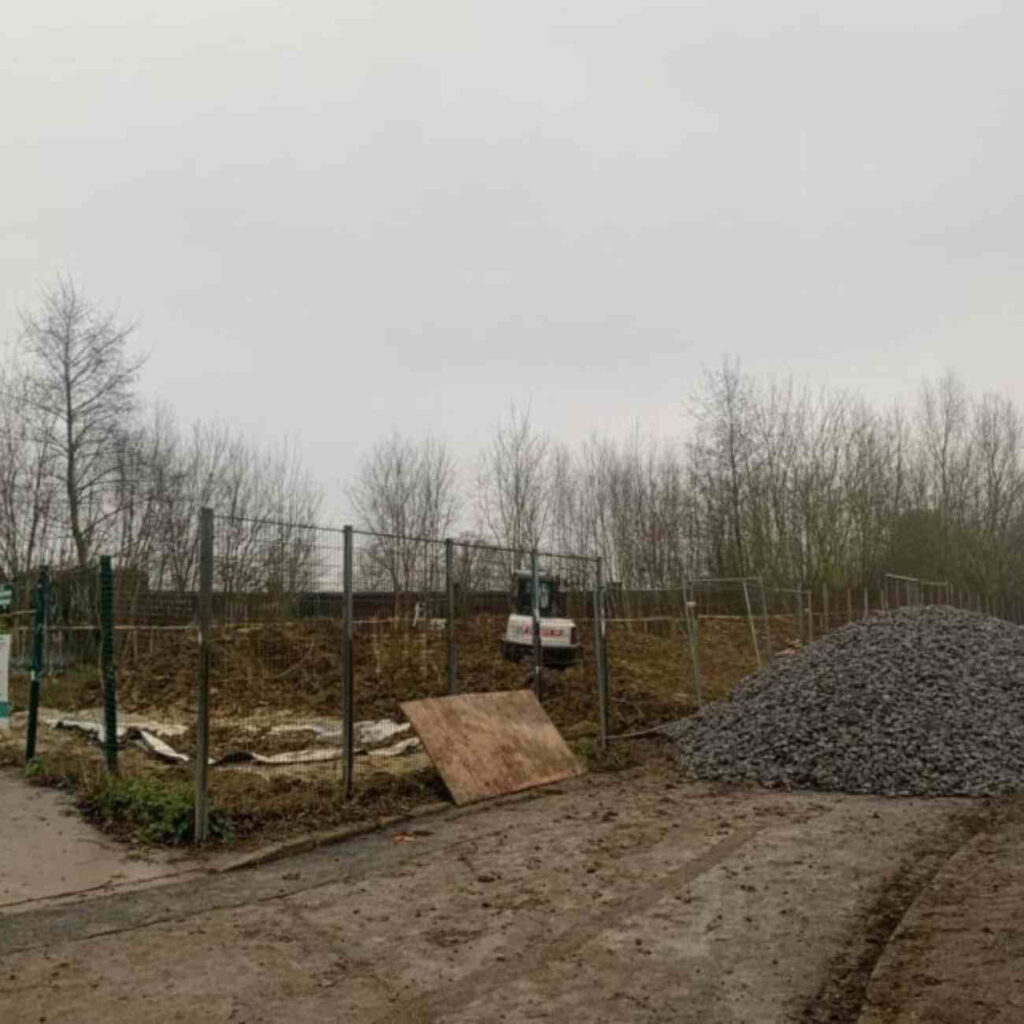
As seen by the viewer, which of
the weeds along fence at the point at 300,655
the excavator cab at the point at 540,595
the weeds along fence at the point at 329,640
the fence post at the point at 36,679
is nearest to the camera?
the weeds along fence at the point at 329,640

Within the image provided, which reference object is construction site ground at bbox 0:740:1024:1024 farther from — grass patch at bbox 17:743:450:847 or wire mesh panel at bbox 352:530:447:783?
wire mesh panel at bbox 352:530:447:783

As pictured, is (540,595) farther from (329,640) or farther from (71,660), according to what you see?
(71,660)

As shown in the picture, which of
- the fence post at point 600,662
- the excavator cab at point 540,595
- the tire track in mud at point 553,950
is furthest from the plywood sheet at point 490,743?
the tire track in mud at point 553,950

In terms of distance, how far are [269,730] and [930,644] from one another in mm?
11181

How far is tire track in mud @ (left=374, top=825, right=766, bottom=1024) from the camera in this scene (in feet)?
15.2

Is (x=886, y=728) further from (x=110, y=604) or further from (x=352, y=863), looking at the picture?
(x=110, y=604)

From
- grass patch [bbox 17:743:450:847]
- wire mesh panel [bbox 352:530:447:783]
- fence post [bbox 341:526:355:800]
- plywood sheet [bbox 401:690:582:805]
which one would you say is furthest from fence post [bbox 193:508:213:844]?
plywood sheet [bbox 401:690:582:805]

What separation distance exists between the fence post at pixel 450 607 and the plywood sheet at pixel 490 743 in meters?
0.30

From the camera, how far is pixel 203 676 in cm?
776

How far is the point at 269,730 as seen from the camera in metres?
10.4

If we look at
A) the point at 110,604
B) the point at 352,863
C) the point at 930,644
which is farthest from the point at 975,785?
the point at 110,604

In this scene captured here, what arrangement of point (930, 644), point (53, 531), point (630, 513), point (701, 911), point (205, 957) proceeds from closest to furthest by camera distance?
point (205, 957)
point (701, 911)
point (930, 644)
point (53, 531)
point (630, 513)

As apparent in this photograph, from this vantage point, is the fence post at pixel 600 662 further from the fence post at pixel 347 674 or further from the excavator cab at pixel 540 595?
the fence post at pixel 347 674

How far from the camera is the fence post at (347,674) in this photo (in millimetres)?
9117
